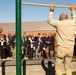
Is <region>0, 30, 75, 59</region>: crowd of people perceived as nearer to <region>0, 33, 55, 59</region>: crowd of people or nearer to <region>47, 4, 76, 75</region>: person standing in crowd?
<region>0, 33, 55, 59</region>: crowd of people

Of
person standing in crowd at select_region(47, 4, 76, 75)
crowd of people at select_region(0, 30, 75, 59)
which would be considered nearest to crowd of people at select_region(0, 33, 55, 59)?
crowd of people at select_region(0, 30, 75, 59)

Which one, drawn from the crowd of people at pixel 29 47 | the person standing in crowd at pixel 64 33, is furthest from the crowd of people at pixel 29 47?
the person standing in crowd at pixel 64 33

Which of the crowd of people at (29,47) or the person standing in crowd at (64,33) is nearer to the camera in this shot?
the person standing in crowd at (64,33)

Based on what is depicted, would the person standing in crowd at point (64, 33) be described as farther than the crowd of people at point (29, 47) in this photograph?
No

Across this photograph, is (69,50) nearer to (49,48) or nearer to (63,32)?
(63,32)

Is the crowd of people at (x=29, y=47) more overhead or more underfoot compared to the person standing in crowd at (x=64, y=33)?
more underfoot

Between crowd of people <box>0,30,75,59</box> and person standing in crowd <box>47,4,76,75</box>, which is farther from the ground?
person standing in crowd <box>47,4,76,75</box>

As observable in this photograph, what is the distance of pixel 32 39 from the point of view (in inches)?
687

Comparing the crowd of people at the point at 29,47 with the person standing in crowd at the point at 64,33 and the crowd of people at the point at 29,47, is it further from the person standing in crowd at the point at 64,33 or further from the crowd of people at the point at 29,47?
the person standing in crowd at the point at 64,33

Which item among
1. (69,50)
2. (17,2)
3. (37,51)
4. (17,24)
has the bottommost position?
(37,51)

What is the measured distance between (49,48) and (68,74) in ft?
24.2

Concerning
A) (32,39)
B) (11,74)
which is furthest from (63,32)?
(32,39)

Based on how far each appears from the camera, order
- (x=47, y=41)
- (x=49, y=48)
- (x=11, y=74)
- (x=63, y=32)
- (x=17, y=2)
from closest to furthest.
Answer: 1. (x=17, y=2)
2. (x=63, y=32)
3. (x=11, y=74)
4. (x=49, y=48)
5. (x=47, y=41)

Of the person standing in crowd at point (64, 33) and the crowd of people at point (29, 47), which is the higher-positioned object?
Answer: the person standing in crowd at point (64, 33)
